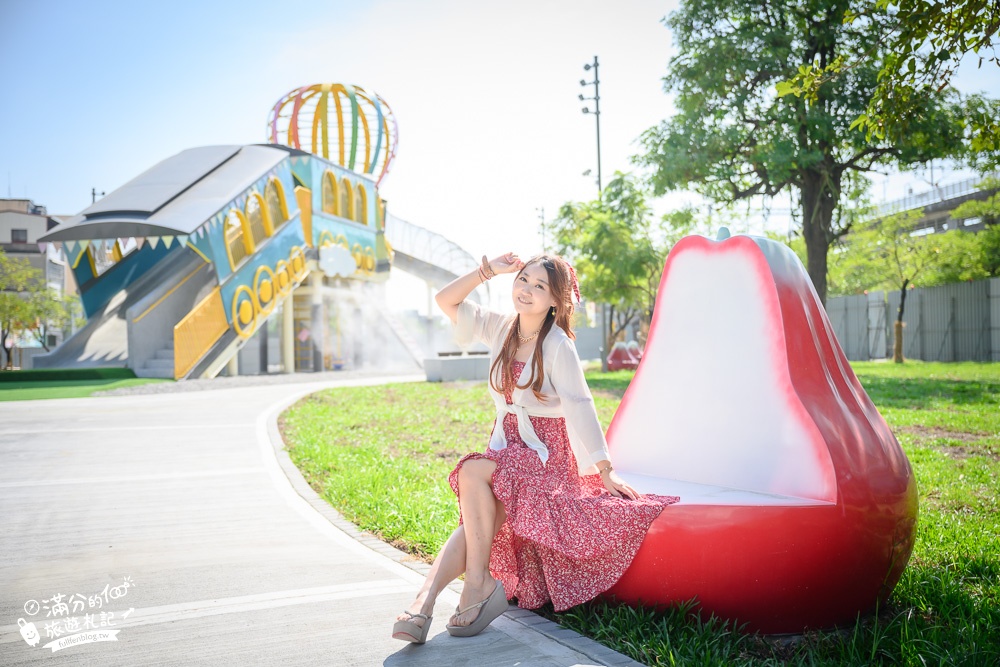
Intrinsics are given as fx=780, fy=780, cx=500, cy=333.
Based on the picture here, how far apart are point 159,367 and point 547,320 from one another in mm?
18155

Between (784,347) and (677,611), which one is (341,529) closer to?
(677,611)

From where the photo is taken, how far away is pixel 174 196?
19.8 metres

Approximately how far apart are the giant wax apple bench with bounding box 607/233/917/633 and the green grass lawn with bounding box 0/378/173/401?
14390mm

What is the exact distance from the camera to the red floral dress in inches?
131

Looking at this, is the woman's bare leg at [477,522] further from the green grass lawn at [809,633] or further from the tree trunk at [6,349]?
the tree trunk at [6,349]

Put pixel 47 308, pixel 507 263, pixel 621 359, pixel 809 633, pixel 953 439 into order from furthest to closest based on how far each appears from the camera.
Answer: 1. pixel 47 308
2. pixel 621 359
3. pixel 953 439
4. pixel 507 263
5. pixel 809 633

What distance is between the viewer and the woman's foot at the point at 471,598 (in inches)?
130

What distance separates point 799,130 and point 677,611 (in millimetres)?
16568

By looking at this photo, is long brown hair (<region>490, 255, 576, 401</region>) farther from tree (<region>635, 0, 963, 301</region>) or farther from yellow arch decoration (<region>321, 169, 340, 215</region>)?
yellow arch decoration (<region>321, 169, 340, 215</region>)

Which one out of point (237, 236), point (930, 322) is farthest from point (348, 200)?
point (930, 322)

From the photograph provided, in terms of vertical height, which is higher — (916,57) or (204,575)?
(916,57)

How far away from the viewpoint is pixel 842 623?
335cm

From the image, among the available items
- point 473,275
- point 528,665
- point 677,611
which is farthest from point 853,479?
point 473,275

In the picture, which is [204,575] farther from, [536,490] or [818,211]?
[818,211]
